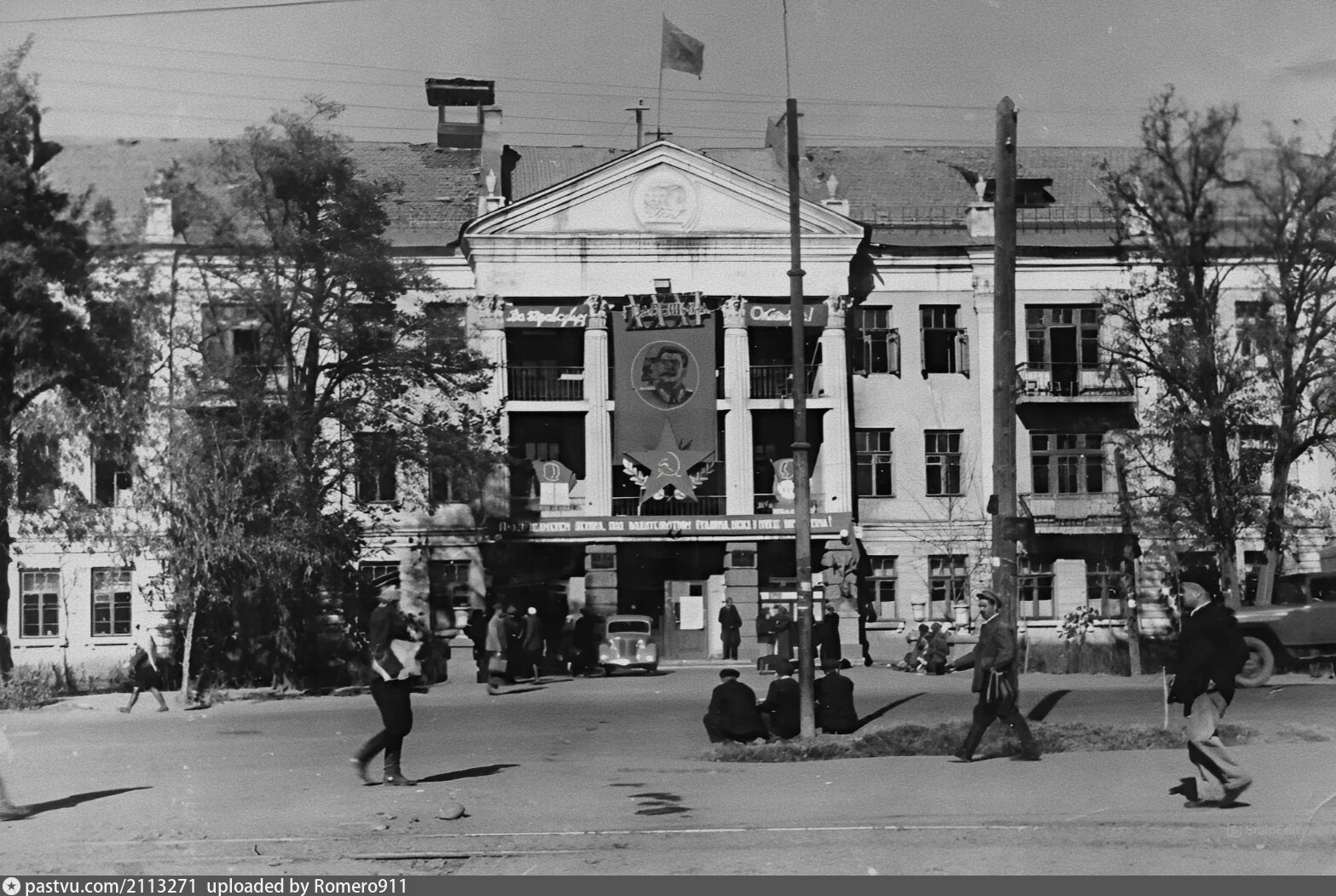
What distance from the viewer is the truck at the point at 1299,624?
28250mm

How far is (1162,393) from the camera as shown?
3192 centimetres

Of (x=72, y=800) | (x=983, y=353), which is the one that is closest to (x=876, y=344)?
(x=983, y=353)

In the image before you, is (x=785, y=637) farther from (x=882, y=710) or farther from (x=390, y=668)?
(x=390, y=668)

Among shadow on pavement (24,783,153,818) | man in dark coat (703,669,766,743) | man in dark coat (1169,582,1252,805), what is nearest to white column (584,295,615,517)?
man in dark coat (703,669,766,743)

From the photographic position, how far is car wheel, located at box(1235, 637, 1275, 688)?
27.0 m

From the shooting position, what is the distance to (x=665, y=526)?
145ft

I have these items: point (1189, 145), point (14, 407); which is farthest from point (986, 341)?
point (14, 407)

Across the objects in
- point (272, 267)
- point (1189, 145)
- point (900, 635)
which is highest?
point (1189, 145)

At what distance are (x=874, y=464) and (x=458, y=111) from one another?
15985 millimetres

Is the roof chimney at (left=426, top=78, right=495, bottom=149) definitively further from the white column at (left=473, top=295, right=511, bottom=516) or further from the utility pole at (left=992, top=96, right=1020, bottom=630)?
the utility pole at (left=992, top=96, right=1020, bottom=630)
